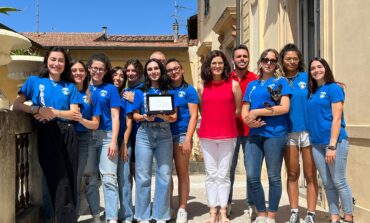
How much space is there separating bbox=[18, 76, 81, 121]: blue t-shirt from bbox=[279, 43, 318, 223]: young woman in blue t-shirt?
2.23 m

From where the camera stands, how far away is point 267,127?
14.9ft

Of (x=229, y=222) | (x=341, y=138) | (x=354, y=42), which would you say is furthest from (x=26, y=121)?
(x=354, y=42)

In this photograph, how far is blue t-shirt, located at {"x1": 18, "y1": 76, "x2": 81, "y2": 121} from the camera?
13.7 ft

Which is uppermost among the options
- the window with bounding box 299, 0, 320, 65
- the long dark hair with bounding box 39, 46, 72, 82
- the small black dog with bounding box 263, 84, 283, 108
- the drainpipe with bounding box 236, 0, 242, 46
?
the drainpipe with bounding box 236, 0, 242, 46

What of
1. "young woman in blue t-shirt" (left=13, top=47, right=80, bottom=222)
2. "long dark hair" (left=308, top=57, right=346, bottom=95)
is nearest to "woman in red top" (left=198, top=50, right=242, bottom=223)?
"long dark hair" (left=308, top=57, right=346, bottom=95)

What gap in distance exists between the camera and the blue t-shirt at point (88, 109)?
452 centimetres

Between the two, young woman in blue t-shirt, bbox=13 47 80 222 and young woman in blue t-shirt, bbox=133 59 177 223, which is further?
young woman in blue t-shirt, bbox=133 59 177 223

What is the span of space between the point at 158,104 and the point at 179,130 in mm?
503

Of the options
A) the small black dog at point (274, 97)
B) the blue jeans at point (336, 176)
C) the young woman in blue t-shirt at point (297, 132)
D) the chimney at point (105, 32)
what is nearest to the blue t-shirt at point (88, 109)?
the small black dog at point (274, 97)

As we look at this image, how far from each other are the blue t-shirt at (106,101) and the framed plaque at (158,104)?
33 cm

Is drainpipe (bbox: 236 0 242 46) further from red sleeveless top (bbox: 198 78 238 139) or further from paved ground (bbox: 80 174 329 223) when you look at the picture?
red sleeveless top (bbox: 198 78 238 139)

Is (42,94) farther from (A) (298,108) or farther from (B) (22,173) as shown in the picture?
(A) (298,108)

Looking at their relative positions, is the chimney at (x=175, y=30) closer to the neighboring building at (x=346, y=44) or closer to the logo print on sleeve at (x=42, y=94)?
the neighboring building at (x=346, y=44)

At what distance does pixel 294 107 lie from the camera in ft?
15.2
